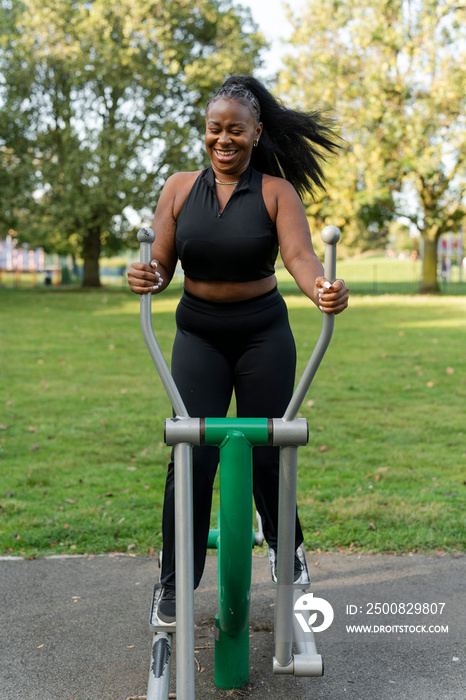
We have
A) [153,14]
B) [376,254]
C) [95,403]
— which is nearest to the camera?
[95,403]

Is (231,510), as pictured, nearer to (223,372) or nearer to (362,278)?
(223,372)

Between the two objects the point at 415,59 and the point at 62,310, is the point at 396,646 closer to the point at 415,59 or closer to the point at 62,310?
the point at 62,310

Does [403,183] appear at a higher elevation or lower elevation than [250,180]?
higher

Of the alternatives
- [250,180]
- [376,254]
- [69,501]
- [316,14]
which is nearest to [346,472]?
[69,501]

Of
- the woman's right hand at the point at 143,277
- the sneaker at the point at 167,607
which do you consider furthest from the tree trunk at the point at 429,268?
the woman's right hand at the point at 143,277

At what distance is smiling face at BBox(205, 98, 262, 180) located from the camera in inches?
102

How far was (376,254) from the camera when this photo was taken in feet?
229

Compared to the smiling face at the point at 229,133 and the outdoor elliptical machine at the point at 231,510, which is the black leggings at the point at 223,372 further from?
the smiling face at the point at 229,133

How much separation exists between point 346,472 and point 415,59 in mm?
21194

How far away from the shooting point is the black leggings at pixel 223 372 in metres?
2.72

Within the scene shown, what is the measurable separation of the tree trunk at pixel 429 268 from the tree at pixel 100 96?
837cm

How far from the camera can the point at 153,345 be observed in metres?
2.24

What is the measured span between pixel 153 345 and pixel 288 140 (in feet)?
3.87

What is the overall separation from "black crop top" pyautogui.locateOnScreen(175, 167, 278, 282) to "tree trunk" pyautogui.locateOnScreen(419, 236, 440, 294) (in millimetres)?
23454
